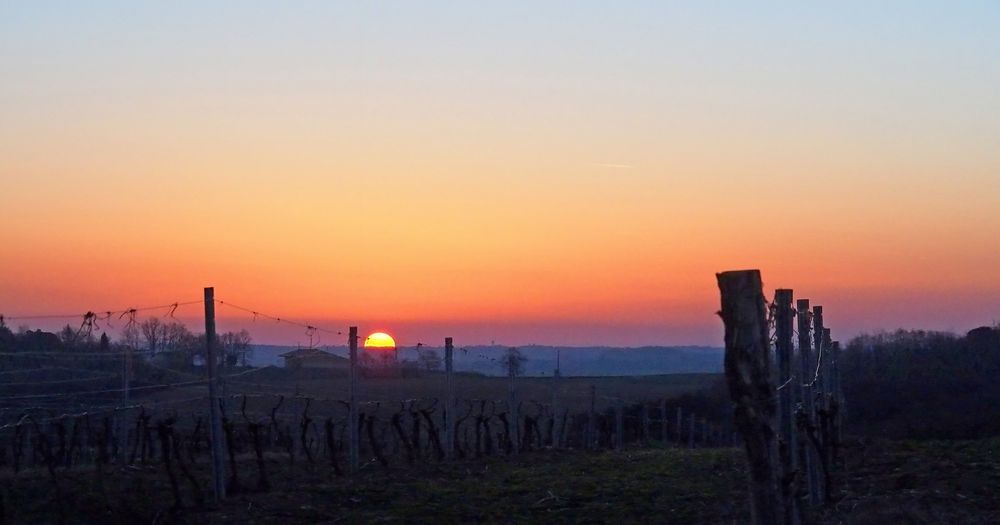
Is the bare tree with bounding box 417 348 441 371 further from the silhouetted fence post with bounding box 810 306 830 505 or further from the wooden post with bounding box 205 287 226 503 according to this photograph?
the silhouetted fence post with bounding box 810 306 830 505

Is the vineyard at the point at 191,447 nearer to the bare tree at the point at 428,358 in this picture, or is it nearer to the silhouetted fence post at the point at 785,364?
the bare tree at the point at 428,358

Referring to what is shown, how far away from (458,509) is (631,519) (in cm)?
222

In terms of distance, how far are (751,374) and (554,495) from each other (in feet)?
27.8

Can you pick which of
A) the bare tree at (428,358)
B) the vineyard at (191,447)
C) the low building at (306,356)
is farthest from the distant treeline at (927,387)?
the low building at (306,356)

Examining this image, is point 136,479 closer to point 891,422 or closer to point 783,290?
point 783,290

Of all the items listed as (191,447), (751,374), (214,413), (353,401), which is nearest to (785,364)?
(751,374)

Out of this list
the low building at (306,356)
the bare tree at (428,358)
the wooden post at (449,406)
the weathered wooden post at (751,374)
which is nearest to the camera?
the weathered wooden post at (751,374)

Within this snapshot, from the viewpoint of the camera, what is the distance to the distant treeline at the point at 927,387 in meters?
34.7

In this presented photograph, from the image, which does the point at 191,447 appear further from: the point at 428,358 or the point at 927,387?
the point at 927,387

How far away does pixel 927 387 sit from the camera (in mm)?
45750

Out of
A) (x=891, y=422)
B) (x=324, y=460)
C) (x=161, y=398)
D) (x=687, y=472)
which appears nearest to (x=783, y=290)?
(x=687, y=472)

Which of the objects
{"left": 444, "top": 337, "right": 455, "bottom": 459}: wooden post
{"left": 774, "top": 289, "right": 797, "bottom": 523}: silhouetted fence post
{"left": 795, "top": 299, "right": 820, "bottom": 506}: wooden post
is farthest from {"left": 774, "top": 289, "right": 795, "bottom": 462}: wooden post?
{"left": 444, "top": 337, "right": 455, "bottom": 459}: wooden post

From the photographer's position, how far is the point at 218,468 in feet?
47.9

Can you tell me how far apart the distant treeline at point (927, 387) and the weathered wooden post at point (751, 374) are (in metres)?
26.4
